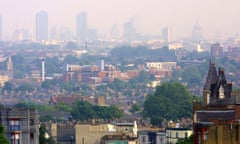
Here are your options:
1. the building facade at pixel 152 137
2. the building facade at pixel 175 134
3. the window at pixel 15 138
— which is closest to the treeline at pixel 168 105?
the building facade at pixel 152 137

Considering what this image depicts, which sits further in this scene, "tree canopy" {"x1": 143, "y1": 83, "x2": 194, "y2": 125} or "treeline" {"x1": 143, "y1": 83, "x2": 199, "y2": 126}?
"tree canopy" {"x1": 143, "y1": 83, "x2": 194, "y2": 125}

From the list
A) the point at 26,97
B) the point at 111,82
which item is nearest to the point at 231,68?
the point at 111,82

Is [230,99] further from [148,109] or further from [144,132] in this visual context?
[148,109]

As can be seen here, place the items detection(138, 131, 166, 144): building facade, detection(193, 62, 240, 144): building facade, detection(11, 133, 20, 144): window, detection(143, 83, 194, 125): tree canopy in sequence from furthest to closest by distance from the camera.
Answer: detection(143, 83, 194, 125): tree canopy, detection(138, 131, 166, 144): building facade, detection(11, 133, 20, 144): window, detection(193, 62, 240, 144): building facade

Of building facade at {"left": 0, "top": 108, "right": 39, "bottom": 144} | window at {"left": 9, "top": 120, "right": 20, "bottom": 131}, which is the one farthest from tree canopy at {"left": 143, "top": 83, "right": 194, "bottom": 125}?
window at {"left": 9, "top": 120, "right": 20, "bottom": 131}

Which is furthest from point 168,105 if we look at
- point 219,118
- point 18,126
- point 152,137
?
point 219,118

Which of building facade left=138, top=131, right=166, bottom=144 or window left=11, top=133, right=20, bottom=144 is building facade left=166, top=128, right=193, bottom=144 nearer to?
building facade left=138, top=131, right=166, bottom=144

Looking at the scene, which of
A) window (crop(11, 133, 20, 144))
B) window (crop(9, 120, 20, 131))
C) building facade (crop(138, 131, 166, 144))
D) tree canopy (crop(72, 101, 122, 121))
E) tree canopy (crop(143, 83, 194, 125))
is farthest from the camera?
tree canopy (crop(143, 83, 194, 125))

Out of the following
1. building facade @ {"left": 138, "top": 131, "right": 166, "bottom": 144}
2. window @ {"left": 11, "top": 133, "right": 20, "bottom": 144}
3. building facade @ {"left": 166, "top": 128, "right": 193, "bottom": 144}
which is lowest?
building facade @ {"left": 138, "top": 131, "right": 166, "bottom": 144}

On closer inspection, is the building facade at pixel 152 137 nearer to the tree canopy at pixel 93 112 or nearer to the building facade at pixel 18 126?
the tree canopy at pixel 93 112

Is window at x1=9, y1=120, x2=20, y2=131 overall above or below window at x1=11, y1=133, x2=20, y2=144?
above
